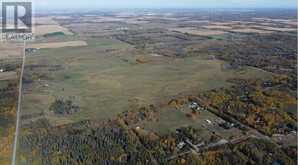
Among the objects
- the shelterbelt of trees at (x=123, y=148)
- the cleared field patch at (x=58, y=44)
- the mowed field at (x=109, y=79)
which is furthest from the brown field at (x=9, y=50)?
the shelterbelt of trees at (x=123, y=148)

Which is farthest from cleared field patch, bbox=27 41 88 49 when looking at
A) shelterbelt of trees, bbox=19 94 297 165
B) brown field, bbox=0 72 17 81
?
shelterbelt of trees, bbox=19 94 297 165

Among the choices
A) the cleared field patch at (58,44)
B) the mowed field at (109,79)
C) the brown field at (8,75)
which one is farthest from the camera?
the cleared field patch at (58,44)

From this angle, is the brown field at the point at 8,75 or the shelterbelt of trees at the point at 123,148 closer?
the shelterbelt of trees at the point at 123,148

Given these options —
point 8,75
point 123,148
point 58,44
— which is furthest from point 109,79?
point 58,44

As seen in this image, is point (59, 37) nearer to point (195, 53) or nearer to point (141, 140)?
point (195, 53)

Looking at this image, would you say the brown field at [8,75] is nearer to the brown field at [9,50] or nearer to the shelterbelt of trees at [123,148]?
the brown field at [9,50]

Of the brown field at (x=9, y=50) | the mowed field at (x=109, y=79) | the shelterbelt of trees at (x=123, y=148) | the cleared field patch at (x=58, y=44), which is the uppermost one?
the cleared field patch at (x=58, y=44)

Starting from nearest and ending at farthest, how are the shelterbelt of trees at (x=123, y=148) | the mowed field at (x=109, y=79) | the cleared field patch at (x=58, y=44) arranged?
the shelterbelt of trees at (x=123, y=148), the mowed field at (x=109, y=79), the cleared field patch at (x=58, y=44)

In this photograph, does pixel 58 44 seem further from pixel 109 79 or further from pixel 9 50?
pixel 109 79

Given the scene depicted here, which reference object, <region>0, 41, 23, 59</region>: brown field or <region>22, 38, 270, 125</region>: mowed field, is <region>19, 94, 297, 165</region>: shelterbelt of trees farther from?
<region>0, 41, 23, 59</region>: brown field
